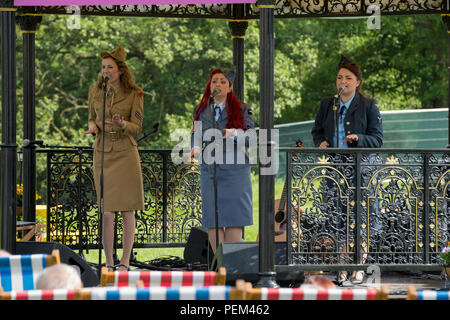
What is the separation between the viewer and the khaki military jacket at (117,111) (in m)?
8.62

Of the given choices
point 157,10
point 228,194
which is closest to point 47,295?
point 228,194

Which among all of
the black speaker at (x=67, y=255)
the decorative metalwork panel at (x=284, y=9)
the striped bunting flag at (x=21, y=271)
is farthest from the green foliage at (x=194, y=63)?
the striped bunting flag at (x=21, y=271)

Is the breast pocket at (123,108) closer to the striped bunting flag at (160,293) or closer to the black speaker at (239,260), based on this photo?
the black speaker at (239,260)

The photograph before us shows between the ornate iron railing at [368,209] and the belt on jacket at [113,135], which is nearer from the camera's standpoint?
the ornate iron railing at [368,209]

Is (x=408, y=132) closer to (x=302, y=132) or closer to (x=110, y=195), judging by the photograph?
(x=302, y=132)

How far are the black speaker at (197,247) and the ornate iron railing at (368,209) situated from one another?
59.8 inches

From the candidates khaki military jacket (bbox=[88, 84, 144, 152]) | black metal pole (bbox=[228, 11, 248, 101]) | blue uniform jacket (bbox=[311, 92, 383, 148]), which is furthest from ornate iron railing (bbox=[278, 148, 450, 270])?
black metal pole (bbox=[228, 11, 248, 101])

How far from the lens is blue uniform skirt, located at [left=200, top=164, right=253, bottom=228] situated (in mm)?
8461

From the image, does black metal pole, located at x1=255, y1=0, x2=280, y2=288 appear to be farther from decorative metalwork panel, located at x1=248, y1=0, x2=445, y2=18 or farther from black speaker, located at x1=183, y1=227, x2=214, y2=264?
decorative metalwork panel, located at x1=248, y1=0, x2=445, y2=18

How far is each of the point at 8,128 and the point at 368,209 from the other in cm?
327

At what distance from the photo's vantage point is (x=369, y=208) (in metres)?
8.27

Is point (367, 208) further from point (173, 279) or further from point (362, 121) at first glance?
point (173, 279)
